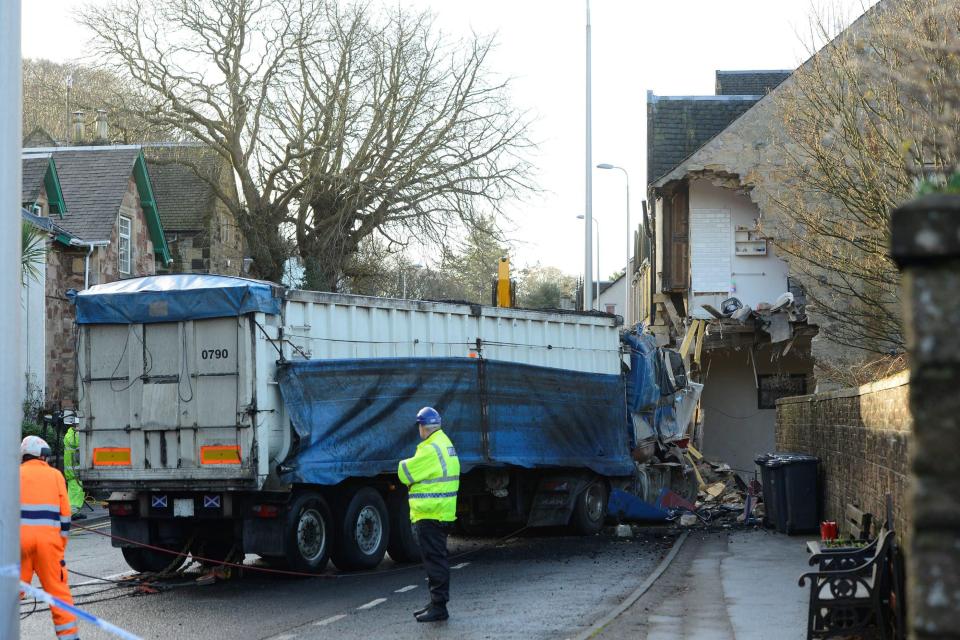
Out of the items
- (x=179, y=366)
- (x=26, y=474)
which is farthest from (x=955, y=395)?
(x=179, y=366)

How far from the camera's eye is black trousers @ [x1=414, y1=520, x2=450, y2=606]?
10.5 metres

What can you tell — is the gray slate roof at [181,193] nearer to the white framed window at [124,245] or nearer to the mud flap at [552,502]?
the white framed window at [124,245]

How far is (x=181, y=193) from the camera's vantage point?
145ft

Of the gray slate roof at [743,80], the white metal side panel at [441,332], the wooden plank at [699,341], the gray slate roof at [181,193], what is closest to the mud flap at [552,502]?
the white metal side panel at [441,332]

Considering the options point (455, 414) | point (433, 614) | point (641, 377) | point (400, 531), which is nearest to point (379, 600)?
point (433, 614)

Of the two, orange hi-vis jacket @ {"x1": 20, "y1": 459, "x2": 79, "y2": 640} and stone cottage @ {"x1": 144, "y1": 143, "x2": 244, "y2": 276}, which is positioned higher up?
stone cottage @ {"x1": 144, "y1": 143, "x2": 244, "y2": 276}

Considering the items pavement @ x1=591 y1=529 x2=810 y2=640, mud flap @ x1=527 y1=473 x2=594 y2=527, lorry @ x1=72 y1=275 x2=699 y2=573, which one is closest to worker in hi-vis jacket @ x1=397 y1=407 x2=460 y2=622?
pavement @ x1=591 y1=529 x2=810 y2=640

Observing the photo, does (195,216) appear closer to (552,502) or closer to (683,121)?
(683,121)

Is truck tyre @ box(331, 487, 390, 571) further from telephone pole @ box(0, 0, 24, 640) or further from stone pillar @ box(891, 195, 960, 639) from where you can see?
stone pillar @ box(891, 195, 960, 639)

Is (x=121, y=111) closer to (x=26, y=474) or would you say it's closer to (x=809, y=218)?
(x=809, y=218)

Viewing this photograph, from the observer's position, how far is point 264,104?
3422 centimetres

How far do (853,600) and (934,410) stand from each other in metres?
5.98

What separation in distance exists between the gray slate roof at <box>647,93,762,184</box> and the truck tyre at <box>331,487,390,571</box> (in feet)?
67.8

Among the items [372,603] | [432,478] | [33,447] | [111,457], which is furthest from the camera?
[111,457]
